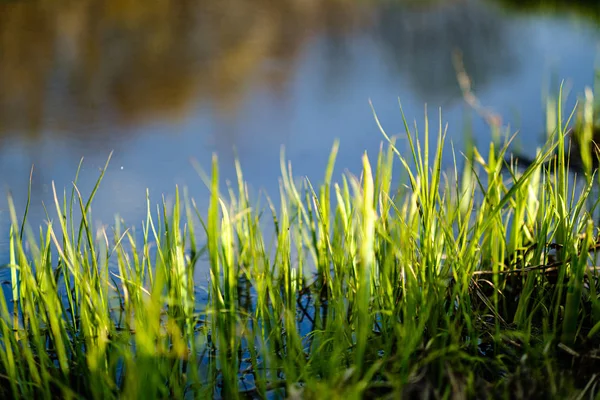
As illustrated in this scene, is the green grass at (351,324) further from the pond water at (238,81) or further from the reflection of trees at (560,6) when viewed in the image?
the reflection of trees at (560,6)

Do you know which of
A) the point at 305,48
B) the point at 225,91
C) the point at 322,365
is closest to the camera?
the point at 322,365

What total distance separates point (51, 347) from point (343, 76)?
164 inches

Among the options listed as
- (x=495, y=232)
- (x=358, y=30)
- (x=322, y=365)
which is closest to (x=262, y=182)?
(x=495, y=232)

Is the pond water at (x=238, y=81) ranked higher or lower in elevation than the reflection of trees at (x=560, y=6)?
lower

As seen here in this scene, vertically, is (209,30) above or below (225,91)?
above

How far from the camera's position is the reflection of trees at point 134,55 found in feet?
14.1

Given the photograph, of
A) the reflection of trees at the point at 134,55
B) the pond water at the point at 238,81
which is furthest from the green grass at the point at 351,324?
the reflection of trees at the point at 134,55

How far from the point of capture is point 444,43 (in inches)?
276

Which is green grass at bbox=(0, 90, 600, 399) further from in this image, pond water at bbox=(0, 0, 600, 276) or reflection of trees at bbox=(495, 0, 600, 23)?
reflection of trees at bbox=(495, 0, 600, 23)

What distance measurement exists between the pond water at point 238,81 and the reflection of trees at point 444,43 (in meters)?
0.02

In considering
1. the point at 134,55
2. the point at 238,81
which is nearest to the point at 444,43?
the point at 238,81

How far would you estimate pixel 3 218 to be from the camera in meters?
1.98

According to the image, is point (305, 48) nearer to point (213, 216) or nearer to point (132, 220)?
point (132, 220)

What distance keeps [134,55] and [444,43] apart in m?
2.88
